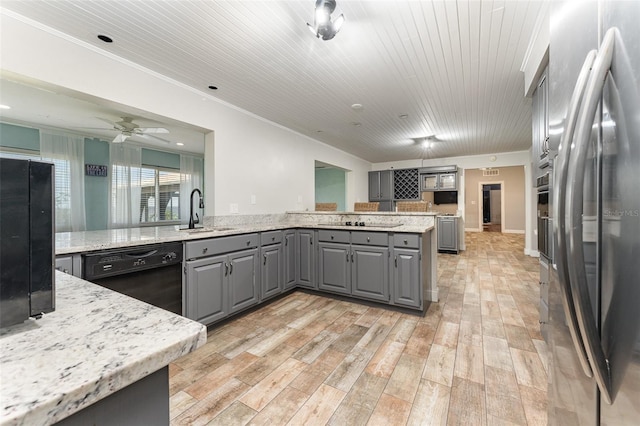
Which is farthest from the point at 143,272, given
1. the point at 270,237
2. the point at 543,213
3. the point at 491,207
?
the point at 491,207

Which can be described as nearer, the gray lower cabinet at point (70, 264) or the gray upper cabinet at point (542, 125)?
the gray lower cabinet at point (70, 264)

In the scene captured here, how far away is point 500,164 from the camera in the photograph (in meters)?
6.65

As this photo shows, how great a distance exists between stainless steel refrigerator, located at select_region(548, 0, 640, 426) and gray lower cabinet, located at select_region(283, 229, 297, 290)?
9.56 ft

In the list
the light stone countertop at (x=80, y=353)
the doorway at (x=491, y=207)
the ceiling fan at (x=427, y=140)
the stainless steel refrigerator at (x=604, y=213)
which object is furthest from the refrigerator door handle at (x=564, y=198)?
the doorway at (x=491, y=207)

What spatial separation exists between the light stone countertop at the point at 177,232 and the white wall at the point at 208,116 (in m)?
0.29

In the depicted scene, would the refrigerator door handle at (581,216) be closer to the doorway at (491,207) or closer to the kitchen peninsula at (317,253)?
the kitchen peninsula at (317,253)

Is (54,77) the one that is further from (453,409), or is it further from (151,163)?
(151,163)

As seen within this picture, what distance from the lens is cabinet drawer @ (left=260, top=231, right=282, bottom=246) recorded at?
10.1ft

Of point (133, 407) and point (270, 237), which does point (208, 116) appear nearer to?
point (270, 237)

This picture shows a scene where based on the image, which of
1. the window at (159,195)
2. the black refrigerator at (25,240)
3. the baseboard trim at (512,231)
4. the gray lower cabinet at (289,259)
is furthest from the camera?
the baseboard trim at (512,231)

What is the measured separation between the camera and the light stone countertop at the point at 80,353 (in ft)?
1.13

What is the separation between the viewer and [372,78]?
2785mm

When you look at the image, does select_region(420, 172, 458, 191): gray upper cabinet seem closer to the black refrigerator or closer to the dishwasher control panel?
the dishwasher control panel

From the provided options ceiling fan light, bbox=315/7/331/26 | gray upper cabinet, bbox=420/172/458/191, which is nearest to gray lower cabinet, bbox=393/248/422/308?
ceiling fan light, bbox=315/7/331/26
